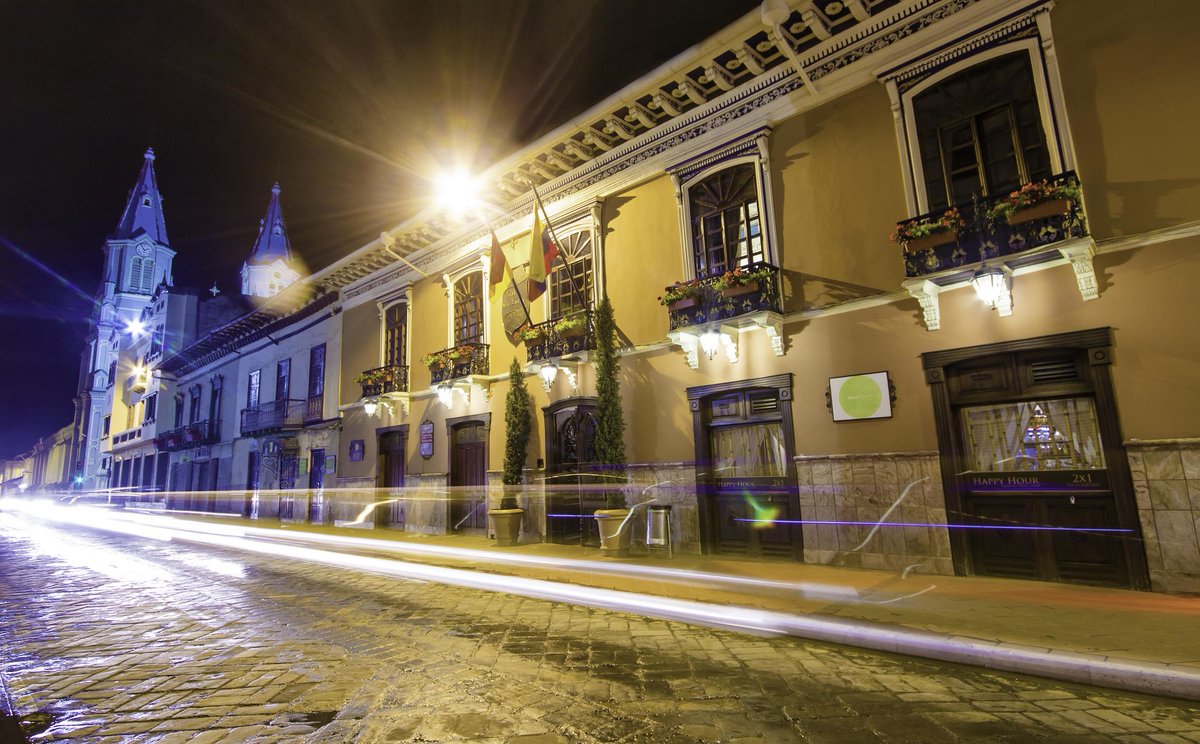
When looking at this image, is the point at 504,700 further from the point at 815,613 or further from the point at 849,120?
the point at 849,120

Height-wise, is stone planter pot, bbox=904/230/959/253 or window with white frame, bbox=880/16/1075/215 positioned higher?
window with white frame, bbox=880/16/1075/215

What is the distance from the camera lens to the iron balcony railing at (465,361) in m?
16.0

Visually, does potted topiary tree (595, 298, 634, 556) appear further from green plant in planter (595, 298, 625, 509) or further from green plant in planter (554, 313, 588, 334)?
green plant in planter (554, 313, 588, 334)

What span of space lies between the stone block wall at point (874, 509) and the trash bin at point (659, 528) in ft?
8.33

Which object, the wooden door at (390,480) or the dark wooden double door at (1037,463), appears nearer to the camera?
the dark wooden double door at (1037,463)

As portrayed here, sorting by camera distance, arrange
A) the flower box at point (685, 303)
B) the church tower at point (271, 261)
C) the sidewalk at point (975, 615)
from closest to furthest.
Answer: the sidewalk at point (975, 615) → the flower box at point (685, 303) → the church tower at point (271, 261)

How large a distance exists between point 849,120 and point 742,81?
2.44 m

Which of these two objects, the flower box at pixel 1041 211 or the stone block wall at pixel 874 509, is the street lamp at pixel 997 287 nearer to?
the flower box at pixel 1041 211

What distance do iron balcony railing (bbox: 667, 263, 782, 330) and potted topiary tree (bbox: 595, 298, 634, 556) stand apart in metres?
1.95

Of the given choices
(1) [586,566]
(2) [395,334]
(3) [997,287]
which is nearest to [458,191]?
(2) [395,334]

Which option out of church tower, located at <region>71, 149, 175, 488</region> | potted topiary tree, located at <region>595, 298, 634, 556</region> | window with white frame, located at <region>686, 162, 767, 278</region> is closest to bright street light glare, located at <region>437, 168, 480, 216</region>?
potted topiary tree, located at <region>595, 298, 634, 556</region>

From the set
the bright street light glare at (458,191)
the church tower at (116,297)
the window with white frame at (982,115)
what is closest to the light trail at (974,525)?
the window with white frame at (982,115)

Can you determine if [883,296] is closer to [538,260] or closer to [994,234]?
[994,234]

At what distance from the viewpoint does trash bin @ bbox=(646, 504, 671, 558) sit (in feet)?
36.0
